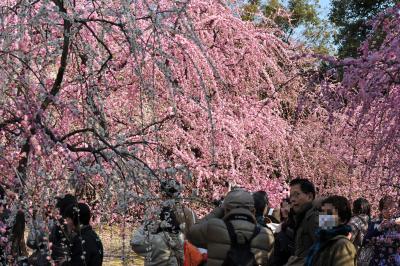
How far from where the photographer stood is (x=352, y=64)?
438 cm

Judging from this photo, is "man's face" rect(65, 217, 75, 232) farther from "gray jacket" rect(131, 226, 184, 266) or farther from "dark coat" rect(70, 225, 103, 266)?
"gray jacket" rect(131, 226, 184, 266)

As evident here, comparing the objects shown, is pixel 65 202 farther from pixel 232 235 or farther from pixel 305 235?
pixel 305 235

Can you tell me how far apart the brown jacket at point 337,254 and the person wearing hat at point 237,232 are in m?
0.49

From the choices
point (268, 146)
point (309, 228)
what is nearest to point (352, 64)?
point (309, 228)

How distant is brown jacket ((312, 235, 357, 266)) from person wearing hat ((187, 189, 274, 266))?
0.49 metres

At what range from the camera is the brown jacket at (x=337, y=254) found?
3809mm

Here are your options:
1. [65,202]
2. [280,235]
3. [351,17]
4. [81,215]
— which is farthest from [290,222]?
[351,17]

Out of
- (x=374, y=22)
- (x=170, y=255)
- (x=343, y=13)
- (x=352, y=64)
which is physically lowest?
(x=170, y=255)

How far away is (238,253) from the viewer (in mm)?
4242

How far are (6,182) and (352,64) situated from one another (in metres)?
2.20

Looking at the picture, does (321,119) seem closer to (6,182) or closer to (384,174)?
(384,174)

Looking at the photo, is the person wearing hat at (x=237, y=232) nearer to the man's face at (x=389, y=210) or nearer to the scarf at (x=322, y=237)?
the scarf at (x=322, y=237)

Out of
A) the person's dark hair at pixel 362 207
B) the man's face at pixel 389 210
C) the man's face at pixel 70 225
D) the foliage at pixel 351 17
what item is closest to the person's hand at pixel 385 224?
the man's face at pixel 389 210

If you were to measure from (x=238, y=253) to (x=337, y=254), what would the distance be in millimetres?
675
